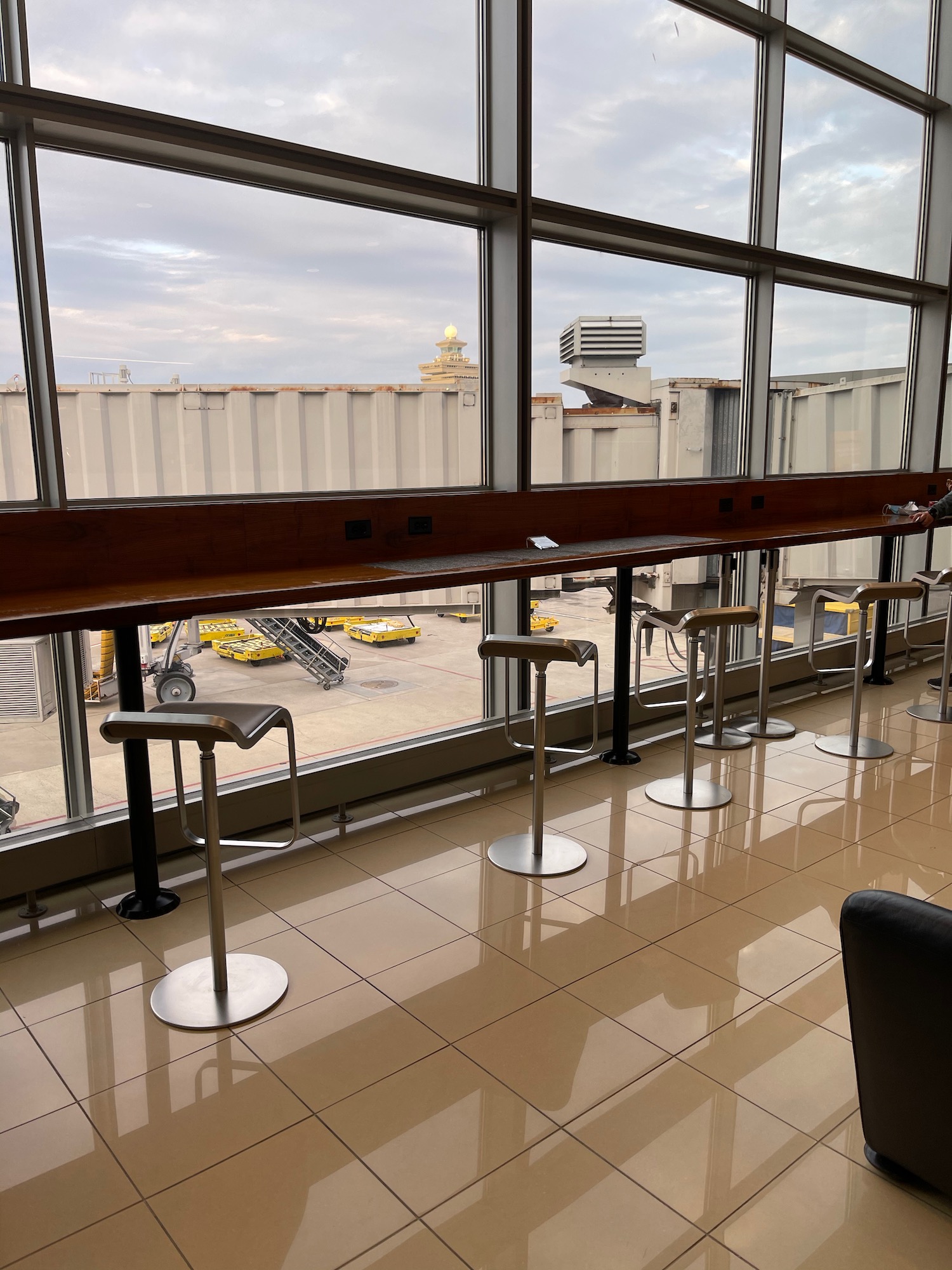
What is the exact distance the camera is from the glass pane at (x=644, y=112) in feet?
12.7

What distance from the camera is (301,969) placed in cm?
238

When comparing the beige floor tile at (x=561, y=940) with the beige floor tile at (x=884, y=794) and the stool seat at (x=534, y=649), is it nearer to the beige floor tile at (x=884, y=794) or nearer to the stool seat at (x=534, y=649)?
the stool seat at (x=534, y=649)

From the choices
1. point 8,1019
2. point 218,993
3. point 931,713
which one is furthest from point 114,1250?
point 931,713

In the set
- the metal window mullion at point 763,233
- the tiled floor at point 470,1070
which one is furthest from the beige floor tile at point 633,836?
the metal window mullion at point 763,233

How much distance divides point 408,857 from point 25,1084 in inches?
53.3

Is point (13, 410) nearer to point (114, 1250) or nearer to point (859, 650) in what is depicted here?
point (114, 1250)

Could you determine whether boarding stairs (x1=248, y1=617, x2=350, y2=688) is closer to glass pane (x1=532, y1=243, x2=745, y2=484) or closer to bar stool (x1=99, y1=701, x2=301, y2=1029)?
bar stool (x1=99, y1=701, x2=301, y2=1029)

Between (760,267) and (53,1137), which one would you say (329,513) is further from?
(760,267)

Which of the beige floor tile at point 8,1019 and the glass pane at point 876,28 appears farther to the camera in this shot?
the glass pane at point 876,28

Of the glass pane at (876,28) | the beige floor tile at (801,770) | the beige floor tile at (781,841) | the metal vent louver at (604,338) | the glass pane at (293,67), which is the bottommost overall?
the beige floor tile at (801,770)

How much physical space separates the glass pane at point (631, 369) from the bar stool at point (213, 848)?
2.24 metres

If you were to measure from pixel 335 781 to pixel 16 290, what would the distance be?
6.34ft

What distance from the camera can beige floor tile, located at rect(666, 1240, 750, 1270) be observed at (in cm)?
148

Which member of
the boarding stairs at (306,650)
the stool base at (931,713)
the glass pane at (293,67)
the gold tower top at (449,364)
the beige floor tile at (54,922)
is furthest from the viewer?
the stool base at (931,713)
